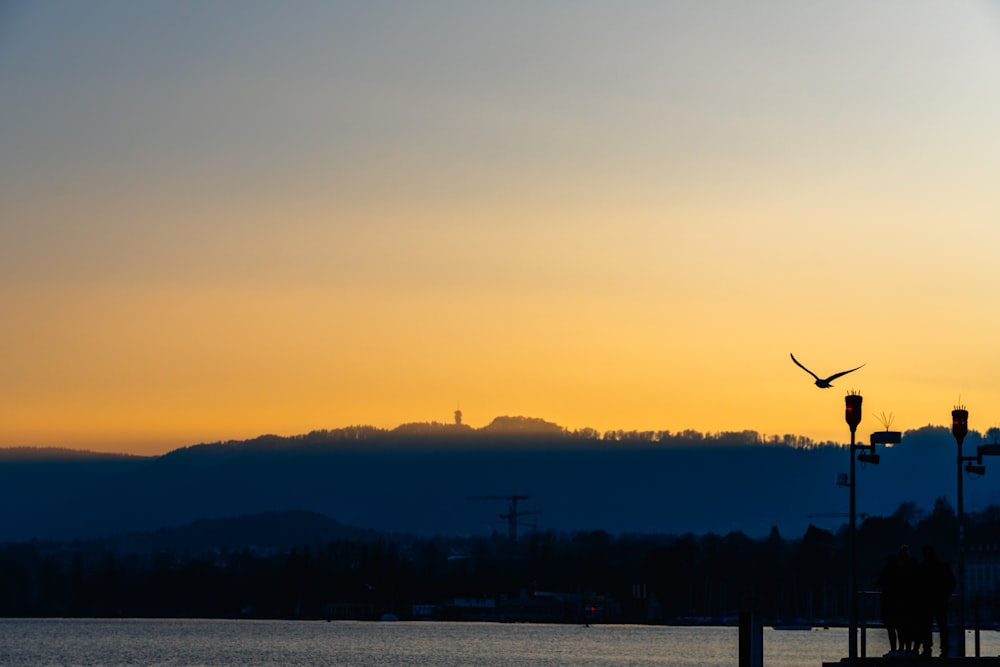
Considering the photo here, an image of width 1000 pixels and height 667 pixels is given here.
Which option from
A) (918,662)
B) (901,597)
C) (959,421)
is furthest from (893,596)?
(959,421)

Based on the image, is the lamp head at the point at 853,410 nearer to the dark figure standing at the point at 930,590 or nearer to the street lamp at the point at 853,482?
the street lamp at the point at 853,482

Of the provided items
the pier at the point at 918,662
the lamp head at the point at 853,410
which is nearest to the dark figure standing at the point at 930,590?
the pier at the point at 918,662

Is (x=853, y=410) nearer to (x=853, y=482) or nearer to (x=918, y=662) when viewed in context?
(x=853, y=482)

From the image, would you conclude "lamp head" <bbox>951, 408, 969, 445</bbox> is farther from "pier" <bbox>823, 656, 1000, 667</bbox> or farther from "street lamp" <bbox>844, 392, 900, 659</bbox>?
"pier" <bbox>823, 656, 1000, 667</bbox>

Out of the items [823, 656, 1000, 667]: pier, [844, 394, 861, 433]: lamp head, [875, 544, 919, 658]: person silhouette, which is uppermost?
[844, 394, 861, 433]: lamp head

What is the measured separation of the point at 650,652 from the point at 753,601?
495 feet

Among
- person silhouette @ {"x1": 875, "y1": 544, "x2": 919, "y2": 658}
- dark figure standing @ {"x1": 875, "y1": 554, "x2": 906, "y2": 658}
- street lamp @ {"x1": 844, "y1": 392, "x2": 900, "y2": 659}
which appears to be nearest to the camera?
person silhouette @ {"x1": 875, "y1": 544, "x2": 919, "y2": 658}

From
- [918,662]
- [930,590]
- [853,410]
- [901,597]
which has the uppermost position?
[853,410]

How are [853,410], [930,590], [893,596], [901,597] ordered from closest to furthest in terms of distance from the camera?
1. [930,590]
2. [901,597]
3. [893,596]
4. [853,410]

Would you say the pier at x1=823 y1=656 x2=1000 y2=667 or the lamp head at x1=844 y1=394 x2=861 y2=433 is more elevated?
the lamp head at x1=844 y1=394 x2=861 y2=433

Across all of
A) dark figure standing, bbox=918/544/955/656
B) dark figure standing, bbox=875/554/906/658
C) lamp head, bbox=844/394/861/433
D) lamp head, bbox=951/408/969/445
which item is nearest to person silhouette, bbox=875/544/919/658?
dark figure standing, bbox=875/554/906/658

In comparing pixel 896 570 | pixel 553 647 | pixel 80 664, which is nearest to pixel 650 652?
pixel 553 647

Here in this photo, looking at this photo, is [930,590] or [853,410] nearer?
[930,590]

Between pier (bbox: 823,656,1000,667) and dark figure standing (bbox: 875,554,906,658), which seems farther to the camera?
dark figure standing (bbox: 875,554,906,658)
